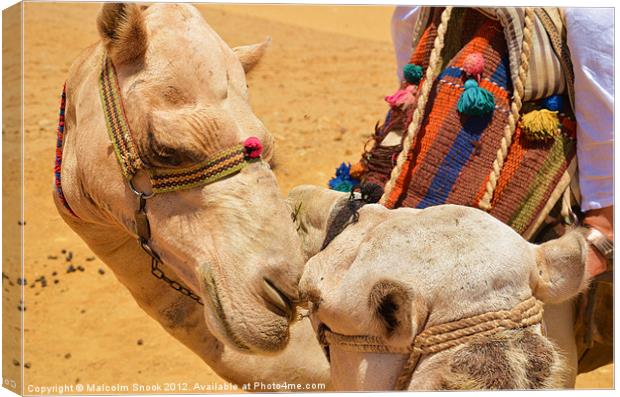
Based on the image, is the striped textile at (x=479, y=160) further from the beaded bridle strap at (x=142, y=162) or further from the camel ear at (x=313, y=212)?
the beaded bridle strap at (x=142, y=162)

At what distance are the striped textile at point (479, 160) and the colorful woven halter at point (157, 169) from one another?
478 millimetres

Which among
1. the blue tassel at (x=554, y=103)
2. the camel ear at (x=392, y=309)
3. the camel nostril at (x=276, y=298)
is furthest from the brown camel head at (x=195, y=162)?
the blue tassel at (x=554, y=103)

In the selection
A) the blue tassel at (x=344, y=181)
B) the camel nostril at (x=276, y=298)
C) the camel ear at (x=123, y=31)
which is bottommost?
the blue tassel at (x=344, y=181)

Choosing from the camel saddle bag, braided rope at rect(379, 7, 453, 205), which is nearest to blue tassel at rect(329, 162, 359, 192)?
the camel saddle bag

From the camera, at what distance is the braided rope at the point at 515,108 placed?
2197mm

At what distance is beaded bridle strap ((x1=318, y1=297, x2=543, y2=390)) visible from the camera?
1.45 meters

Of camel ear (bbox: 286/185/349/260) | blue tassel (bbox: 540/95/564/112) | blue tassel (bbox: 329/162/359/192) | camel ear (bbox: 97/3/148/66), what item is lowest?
blue tassel (bbox: 329/162/359/192)

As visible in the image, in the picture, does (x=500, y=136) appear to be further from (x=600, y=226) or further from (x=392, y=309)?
(x=392, y=309)

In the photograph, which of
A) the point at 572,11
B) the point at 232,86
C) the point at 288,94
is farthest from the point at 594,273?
the point at 288,94

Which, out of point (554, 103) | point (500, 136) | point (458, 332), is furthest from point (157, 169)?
point (554, 103)

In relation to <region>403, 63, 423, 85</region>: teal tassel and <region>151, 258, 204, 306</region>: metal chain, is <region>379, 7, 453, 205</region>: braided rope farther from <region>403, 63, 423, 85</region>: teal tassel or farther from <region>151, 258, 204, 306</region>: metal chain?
<region>151, 258, 204, 306</region>: metal chain

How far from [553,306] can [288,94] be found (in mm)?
6282

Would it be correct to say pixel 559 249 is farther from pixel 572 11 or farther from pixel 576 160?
pixel 572 11

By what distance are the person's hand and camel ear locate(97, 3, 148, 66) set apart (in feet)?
4.09
